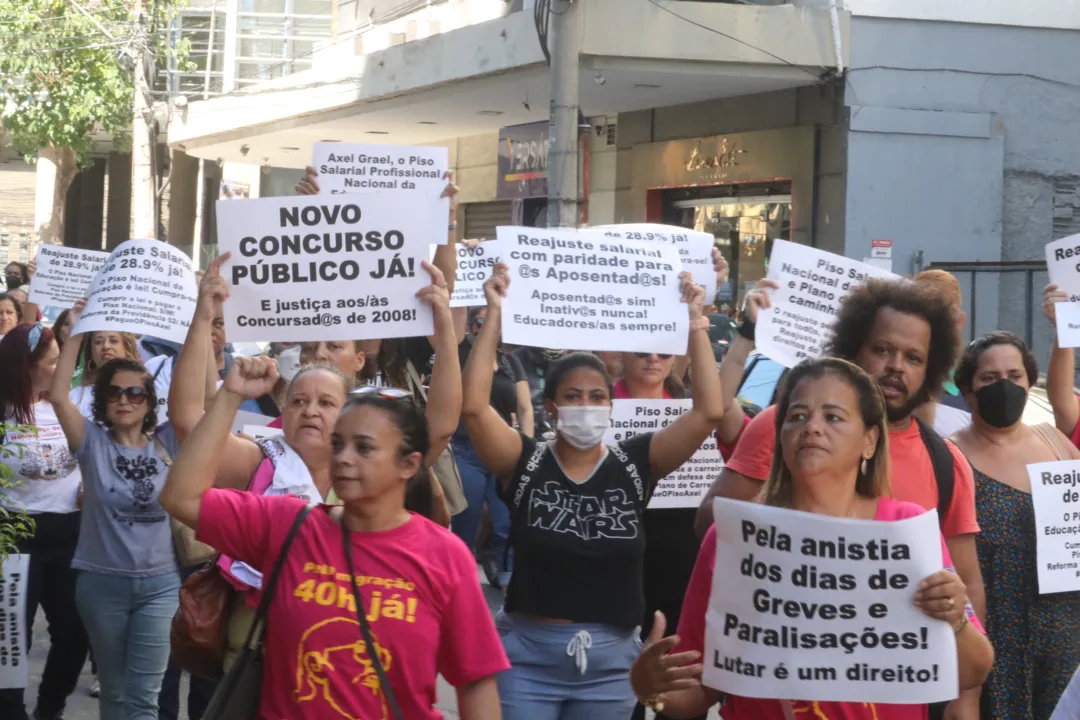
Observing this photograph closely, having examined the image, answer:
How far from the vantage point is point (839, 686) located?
3.10 m

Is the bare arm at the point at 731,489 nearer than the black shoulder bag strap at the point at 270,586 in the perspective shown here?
No

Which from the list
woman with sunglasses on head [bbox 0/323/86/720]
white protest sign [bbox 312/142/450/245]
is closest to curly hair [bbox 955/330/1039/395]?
white protest sign [bbox 312/142/450/245]

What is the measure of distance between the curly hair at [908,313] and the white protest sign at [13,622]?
3.57 m

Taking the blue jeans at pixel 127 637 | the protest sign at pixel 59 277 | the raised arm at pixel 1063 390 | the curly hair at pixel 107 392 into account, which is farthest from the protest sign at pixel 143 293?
the raised arm at pixel 1063 390

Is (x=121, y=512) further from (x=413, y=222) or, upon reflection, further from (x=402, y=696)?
(x=402, y=696)

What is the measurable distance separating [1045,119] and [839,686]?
13.8 meters

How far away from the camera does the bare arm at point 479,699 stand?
358cm

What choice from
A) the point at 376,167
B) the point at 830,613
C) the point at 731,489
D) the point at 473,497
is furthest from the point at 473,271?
the point at 830,613

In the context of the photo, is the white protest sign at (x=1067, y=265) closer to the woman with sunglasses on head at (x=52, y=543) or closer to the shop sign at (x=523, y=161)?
the woman with sunglasses on head at (x=52, y=543)

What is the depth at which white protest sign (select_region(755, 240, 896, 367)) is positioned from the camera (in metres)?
5.59

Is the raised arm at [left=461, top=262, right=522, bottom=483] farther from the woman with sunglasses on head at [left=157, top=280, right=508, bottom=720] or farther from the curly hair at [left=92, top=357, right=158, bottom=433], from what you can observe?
the curly hair at [left=92, top=357, right=158, bottom=433]

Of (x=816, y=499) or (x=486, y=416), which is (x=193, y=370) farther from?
(x=816, y=499)

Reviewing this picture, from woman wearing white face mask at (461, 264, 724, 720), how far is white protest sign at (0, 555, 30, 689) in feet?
7.85

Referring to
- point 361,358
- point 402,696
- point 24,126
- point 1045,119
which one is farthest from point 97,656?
Answer: point 24,126
